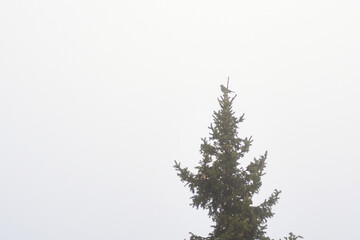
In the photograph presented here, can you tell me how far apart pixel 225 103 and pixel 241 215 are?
4334 millimetres

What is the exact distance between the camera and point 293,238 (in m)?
10.3

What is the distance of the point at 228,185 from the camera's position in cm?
1114

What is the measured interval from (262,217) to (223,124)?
11.6 feet

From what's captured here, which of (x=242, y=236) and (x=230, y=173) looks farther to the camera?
(x=230, y=173)

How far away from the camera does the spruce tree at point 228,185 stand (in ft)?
34.7

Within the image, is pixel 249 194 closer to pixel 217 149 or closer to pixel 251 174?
pixel 251 174

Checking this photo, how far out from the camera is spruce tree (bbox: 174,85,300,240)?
10570 mm

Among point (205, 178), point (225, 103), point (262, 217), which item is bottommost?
point (262, 217)

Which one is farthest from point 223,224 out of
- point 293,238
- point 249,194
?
point 293,238

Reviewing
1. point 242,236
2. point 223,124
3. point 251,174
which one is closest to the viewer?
point 242,236

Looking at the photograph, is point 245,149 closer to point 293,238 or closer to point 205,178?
point 205,178

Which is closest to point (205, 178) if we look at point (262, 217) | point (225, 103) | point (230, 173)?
point (230, 173)

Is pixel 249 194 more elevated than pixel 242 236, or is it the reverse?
pixel 249 194

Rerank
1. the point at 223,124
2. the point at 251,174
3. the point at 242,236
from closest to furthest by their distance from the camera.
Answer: the point at 242,236, the point at 251,174, the point at 223,124
